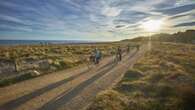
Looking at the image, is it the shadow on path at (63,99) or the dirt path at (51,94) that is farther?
the dirt path at (51,94)

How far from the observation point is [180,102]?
848cm

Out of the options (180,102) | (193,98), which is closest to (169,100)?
(180,102)

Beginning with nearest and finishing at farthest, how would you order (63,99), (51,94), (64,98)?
(63,99) → (64,98) → (51,94)

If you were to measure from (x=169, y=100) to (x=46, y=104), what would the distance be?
20.4ft

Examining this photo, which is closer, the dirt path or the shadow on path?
the shadow on path

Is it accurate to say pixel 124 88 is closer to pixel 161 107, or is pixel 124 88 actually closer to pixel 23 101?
pixel 161 107

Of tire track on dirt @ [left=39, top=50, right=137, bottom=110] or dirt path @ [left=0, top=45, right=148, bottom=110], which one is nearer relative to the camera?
tire track on dirt @ [left=39, top=50, right=137, bottom=110]

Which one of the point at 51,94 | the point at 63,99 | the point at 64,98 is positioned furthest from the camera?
the point at 51,94

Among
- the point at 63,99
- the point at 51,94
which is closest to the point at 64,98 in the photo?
the point at 63,99

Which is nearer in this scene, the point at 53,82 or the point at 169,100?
the point at 169,100

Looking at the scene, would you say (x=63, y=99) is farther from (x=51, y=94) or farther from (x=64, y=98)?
(x=51, y=94)

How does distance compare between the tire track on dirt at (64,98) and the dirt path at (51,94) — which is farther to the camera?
the dirt path at (51,94)

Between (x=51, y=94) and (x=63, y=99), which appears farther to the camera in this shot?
(x=51, y=94)

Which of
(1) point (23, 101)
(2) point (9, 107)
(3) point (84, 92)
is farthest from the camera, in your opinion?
(3) point (84, 92)
